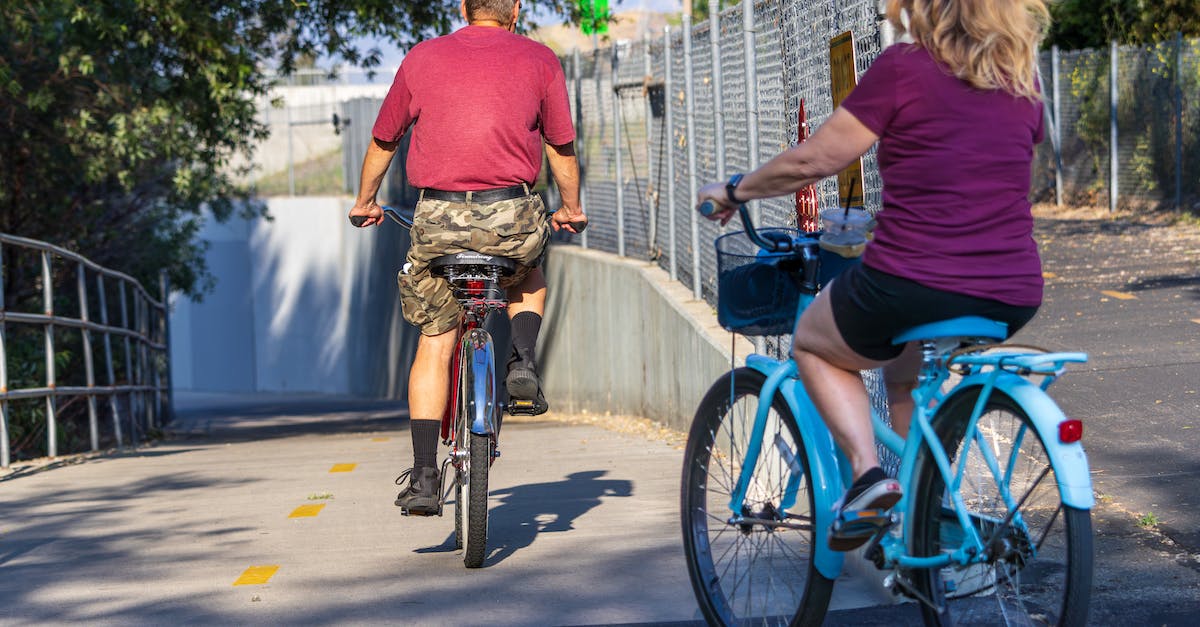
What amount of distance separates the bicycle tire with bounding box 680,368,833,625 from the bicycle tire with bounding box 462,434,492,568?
1065 mm

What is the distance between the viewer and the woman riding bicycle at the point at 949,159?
124 inches

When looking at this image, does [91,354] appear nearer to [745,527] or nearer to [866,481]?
[745,527]

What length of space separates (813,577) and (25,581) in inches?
112

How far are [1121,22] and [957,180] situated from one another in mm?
19414

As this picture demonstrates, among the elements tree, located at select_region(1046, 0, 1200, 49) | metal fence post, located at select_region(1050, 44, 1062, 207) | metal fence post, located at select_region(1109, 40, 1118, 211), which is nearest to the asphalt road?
metal fence post, located at select_region(1109, 40, 1118, 211)

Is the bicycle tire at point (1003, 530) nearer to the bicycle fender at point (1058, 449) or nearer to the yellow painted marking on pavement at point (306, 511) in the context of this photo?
the bicycle fender at point (1058, 449)

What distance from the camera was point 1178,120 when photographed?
1761cm

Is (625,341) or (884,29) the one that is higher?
(884,29)

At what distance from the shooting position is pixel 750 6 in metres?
7.64

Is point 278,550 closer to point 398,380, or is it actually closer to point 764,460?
point 764,460

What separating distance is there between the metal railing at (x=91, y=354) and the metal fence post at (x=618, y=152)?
4006 millimetres

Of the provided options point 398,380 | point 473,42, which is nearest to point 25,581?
point 473,42

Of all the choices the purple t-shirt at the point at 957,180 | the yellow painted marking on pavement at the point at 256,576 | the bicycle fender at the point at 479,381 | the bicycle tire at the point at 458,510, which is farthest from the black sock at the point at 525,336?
the purple t-shirt at the point at 957,180

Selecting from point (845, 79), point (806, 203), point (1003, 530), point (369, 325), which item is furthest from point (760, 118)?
point (369, 325)
